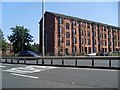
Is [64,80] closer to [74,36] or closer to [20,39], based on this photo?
[74,36]

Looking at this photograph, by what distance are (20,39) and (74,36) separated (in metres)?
27.9

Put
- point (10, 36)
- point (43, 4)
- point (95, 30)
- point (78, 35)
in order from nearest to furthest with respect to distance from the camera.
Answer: point (43, 4)
point (78, 35)
point (95, 30)
point (10, 36)

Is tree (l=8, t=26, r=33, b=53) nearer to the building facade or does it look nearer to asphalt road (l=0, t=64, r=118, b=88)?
the building facade

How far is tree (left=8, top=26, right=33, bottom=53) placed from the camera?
107500 millimetres

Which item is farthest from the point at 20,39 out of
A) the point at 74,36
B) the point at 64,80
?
the point at 64,80

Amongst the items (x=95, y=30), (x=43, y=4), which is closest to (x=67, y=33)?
(x=95, y=30)

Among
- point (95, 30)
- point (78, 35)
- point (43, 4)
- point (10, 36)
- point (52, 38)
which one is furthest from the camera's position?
point (10, 36)

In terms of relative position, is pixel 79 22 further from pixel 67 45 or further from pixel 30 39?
pixel 30 39

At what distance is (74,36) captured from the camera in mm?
91875

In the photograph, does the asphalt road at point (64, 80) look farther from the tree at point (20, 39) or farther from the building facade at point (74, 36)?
the tree at point (20, 39)

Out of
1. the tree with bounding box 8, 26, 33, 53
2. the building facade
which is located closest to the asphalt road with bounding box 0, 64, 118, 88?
the building facade

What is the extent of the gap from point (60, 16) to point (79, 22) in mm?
10538

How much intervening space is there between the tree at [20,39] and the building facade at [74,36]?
63.4 feet

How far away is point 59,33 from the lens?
85938 millimetres
